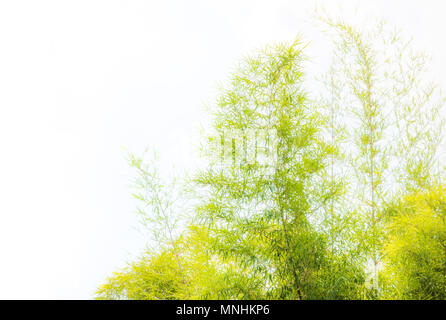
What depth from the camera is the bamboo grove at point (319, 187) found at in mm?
3572

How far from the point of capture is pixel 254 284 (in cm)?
357

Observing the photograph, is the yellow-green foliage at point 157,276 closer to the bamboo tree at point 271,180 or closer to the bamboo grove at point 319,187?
the bamboo grove at point 319,187

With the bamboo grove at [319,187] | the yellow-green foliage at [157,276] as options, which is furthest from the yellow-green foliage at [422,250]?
the yellow-green foliage at [157,276]

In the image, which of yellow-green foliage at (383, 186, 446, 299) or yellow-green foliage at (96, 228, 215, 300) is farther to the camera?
yellow-green foliage at (96, 228, 215, 300)

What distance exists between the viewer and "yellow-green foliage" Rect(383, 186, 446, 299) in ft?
10.8

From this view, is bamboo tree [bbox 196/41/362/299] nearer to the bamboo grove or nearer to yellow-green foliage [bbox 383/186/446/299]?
the bamboo grove

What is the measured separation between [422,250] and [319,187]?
102 centimetres

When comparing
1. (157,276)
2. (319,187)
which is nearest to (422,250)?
(319,187)

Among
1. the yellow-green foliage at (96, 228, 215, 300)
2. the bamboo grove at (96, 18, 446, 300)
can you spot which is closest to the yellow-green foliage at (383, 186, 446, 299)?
the bamboo grove at (96, 18, 446, 300)

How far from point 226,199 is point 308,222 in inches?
31.7

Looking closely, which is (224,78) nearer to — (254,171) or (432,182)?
(254,171)

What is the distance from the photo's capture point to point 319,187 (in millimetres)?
3836

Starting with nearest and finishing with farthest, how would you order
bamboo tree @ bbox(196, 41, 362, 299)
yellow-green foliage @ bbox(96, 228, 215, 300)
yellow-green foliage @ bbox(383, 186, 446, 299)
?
yellow-green foliage @ bbox(383, 186, 446, 299), bamboo tree @ bbox(196, 41, 362, 299), yellow-green foliage @ bbox(96, 228, 215, 300)

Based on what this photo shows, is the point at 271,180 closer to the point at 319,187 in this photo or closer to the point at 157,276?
the point at 319,187
